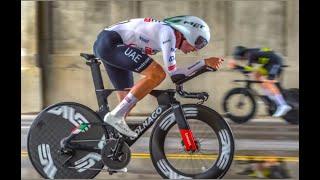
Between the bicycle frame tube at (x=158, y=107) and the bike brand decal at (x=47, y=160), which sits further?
the bike brand decal at (x=47, y=160)

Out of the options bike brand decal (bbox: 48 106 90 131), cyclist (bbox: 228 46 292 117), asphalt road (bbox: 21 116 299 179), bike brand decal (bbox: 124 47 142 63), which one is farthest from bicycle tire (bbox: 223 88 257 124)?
bike brand decal (bbox: 124 47 142 63)

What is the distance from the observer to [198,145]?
18.0 feet

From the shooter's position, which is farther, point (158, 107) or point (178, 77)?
point (158, 107)

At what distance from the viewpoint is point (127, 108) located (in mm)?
5523

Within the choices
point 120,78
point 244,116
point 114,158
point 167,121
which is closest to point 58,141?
point 114,158

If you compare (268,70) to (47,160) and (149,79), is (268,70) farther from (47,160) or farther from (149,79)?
(47,160)

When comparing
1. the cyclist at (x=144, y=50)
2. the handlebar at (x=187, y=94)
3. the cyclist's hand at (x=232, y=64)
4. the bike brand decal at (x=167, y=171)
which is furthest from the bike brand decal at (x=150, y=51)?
the cyclist's hand at (x=232, y=64)

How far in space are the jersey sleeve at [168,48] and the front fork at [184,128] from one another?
13.7 inches

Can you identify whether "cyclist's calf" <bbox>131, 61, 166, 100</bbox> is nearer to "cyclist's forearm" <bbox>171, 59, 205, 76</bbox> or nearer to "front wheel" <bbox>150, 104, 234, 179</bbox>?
"cyclist's forearm" <bbox>171, 59, 205, 76</bbox>

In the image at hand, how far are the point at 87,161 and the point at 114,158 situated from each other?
1.15ft

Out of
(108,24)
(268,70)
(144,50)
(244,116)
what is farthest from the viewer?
(108,24)

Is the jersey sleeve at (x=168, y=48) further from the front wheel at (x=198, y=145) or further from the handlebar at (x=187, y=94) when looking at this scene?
the front wheel at (x=198, y=145)

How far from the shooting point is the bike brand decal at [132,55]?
543 cm
